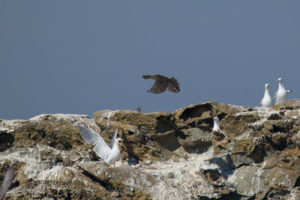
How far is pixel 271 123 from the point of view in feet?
94.0

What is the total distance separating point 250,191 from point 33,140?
31.1ft

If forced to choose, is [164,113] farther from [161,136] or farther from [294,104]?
[294,104]

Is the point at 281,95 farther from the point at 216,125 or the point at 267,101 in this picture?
the point at 216,125

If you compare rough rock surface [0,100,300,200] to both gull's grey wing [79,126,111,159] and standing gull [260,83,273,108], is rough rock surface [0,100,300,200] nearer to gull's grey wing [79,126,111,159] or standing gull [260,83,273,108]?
standing gull [260,83,273,108]

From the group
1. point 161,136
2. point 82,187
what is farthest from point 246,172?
point 82,187

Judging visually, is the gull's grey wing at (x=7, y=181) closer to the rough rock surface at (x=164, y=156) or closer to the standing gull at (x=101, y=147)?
the rough rock surface at (x=164, y=156)

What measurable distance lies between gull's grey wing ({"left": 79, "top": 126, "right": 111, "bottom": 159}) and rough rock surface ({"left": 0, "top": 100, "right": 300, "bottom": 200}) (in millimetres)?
852

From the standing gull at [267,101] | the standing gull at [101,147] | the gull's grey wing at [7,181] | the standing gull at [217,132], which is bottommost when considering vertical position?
the gull's grey wing at [7,181]

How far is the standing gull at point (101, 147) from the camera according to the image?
27.5m

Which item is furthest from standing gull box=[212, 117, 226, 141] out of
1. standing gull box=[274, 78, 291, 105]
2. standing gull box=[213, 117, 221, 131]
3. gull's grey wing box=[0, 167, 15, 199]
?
gull's grey wing box=[0, 167, 15, 199]

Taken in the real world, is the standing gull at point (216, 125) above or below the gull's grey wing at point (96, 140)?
above

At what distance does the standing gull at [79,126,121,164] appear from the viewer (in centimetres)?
2745

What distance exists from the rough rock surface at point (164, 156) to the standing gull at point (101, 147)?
570mm

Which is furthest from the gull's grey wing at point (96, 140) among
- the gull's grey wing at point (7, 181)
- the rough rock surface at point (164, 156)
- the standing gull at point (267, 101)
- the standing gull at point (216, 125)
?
the standing gull at point (267, 101)
